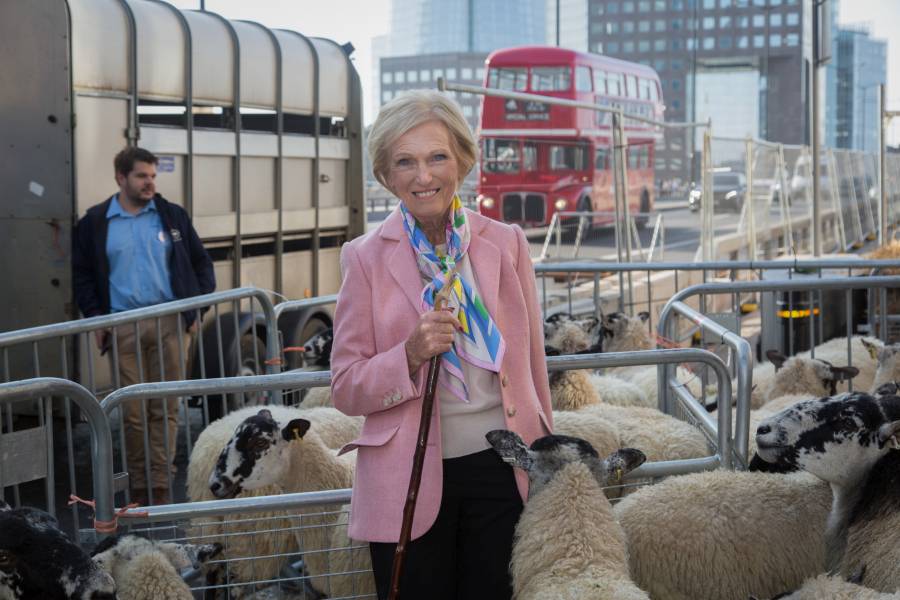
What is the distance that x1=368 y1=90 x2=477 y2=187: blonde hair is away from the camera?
264 centimetres

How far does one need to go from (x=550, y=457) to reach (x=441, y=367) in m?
0.52

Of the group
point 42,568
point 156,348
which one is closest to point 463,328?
point 42,568

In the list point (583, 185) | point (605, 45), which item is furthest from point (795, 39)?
point (583, 185)

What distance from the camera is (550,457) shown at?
2.97 m

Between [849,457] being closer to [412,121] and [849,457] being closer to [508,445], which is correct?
[508,445]

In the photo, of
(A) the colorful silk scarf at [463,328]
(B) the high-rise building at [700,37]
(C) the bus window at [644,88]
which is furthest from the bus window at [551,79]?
(B) the high-rise building at [700,37]

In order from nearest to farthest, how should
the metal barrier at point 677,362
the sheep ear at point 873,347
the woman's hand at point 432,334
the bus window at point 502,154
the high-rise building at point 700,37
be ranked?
the woman's hand at point 432,334, the metal barrier at point 677,362, the sheep ear at point 873,347, the bus window at point 502,154, the high-rise building at point 700,37

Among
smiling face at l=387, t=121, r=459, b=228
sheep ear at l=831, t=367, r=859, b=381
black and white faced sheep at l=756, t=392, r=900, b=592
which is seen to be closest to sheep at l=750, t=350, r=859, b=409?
sheep ear at l=831, t=367, r=859, b=381

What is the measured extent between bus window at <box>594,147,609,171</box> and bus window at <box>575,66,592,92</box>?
1.50 metres

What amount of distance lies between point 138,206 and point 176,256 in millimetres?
389

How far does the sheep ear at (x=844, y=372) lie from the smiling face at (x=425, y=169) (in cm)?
393

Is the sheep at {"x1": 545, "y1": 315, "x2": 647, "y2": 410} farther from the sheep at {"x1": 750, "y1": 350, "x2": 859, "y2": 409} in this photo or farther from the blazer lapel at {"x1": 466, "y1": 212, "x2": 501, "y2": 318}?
the blazer lapel at {"x1": 466, "y1": 212, "x2": 501, "y2": 318}

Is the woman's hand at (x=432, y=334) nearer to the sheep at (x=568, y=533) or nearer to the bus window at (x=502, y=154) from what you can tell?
the sheep at (x=568, y=533)

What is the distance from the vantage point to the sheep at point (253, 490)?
4395 mm
